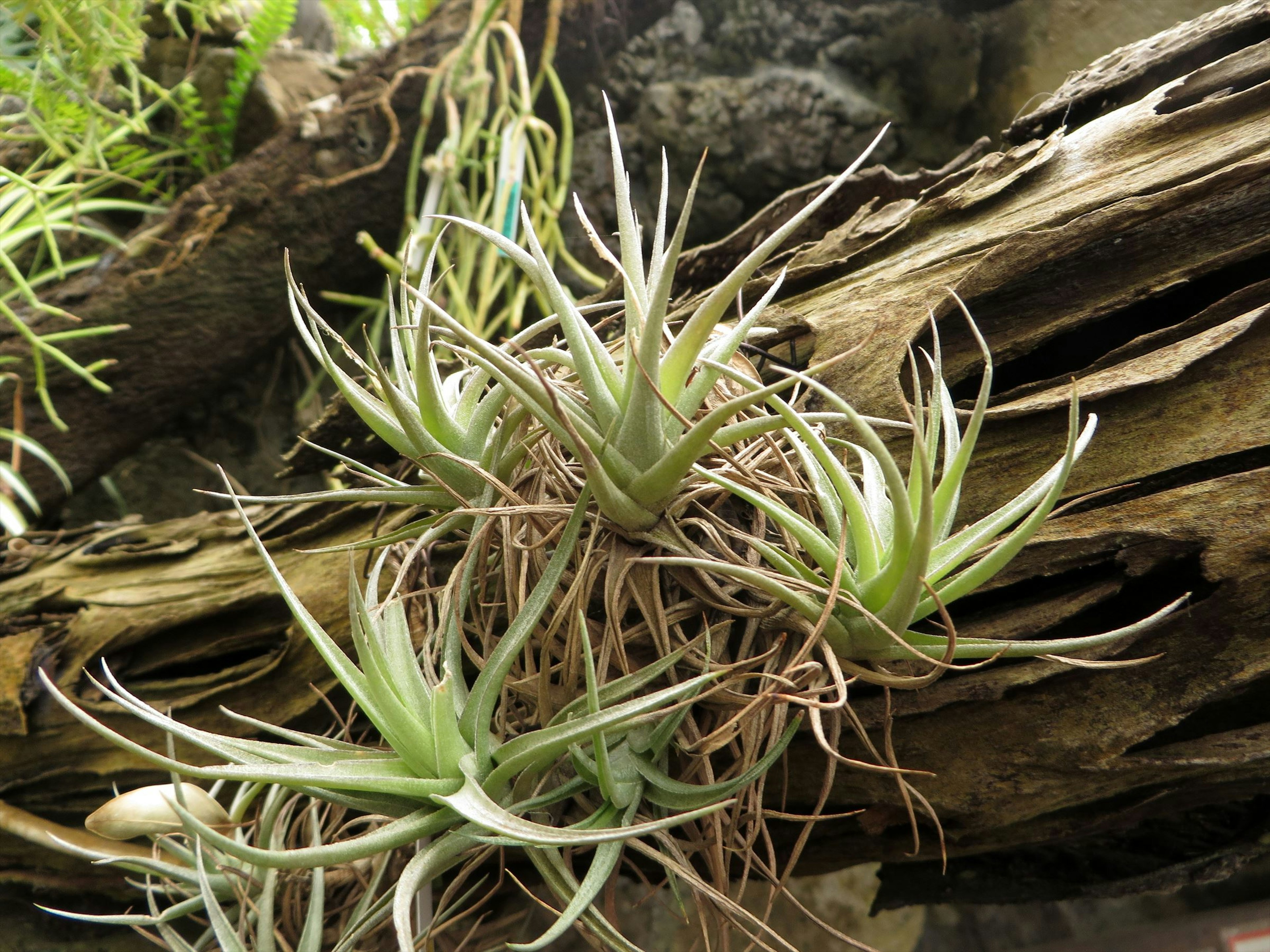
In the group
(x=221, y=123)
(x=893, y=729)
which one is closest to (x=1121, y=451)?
(x=893, y=729)

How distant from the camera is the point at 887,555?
0.49m

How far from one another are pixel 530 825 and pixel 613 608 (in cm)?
15

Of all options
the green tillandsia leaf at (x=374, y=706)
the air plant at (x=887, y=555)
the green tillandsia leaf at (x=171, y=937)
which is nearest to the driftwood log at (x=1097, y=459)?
the air plant at (x=887, y=555)

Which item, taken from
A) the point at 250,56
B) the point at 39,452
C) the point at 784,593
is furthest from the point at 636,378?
the point at 250,56

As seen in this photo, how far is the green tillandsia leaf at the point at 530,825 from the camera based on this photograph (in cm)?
43

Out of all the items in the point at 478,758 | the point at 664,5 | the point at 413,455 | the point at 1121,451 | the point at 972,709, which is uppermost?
the point at 664,5

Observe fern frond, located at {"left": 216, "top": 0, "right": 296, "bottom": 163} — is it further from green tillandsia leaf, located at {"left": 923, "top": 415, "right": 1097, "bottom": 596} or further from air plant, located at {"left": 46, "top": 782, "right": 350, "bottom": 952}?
green tillandsia leaf, located at {"left": 923, "top": 415, "right": 1097, "bottom": 596}

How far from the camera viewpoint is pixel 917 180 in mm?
967

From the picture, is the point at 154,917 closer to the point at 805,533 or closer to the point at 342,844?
the point at 342,844

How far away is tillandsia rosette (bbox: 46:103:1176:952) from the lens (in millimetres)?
472

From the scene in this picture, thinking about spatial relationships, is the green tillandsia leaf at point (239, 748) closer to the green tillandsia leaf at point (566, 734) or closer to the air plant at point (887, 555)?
the green tillandsia leaf at point (566, 734)

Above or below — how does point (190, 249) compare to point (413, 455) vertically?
above

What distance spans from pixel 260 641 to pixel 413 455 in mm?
512

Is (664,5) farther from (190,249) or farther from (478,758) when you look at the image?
(478,758)
